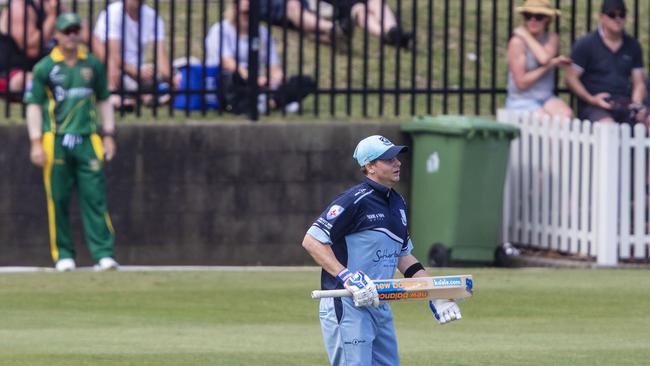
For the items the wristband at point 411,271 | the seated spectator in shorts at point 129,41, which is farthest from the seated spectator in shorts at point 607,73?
the wristband at point 411,271

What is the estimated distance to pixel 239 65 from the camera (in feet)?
47.5

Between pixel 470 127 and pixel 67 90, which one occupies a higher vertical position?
pixel 67 90

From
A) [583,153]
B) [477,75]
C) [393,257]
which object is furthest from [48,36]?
[393,257]

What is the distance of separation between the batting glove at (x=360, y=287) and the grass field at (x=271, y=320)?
2.09m

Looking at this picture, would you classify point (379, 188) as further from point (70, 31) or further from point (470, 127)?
point (470, 127)

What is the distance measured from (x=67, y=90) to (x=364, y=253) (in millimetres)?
6033

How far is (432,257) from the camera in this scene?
44.9ft

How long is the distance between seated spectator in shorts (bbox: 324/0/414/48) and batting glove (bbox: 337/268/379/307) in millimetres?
6887

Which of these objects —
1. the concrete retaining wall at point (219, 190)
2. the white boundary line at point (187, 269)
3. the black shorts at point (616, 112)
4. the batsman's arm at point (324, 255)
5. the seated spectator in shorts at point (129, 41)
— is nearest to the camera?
the batsman's arm at point (324, 255)

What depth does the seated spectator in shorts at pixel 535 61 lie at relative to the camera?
13930 millimetres

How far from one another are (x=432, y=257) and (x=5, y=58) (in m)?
4.11

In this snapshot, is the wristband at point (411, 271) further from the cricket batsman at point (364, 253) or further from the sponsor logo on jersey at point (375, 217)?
the sponsor logo on jersey at point (375, 217)

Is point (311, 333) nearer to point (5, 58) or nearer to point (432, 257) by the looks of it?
point (432, 257)

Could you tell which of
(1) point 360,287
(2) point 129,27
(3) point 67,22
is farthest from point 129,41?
(1) point 360,287
